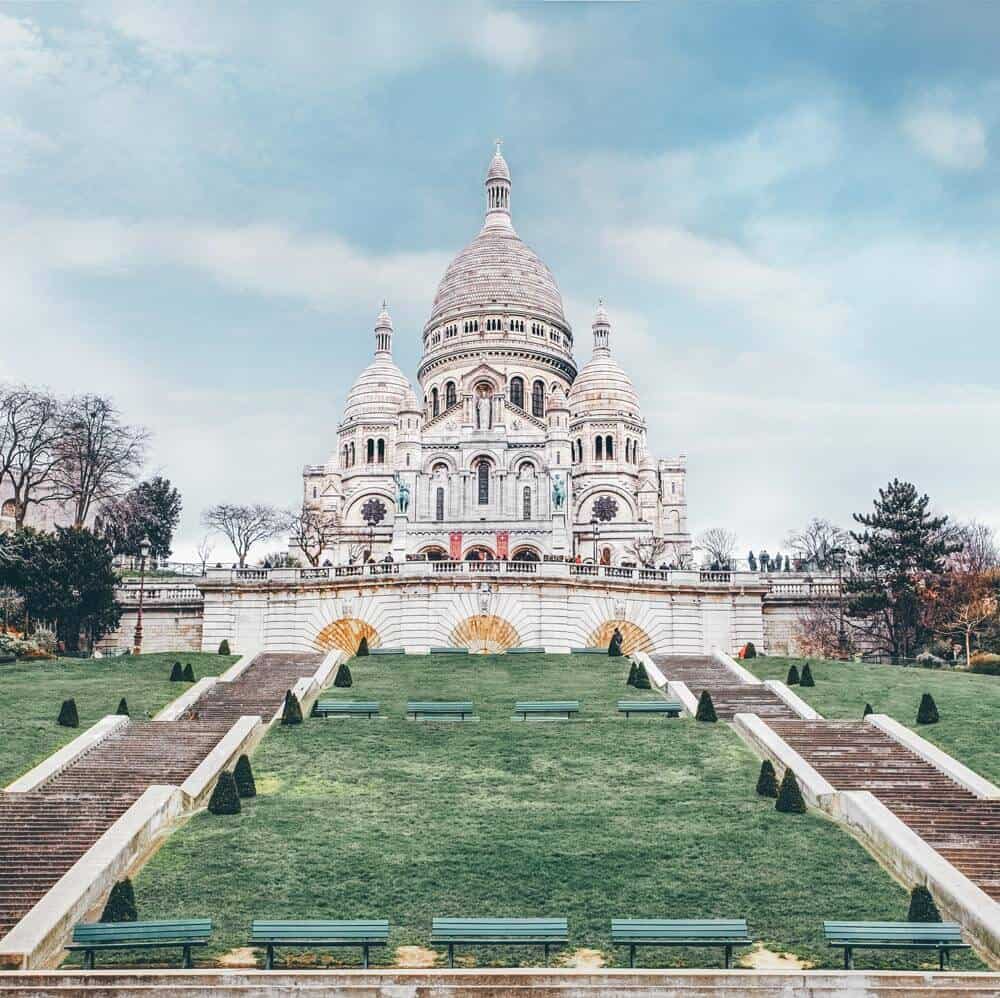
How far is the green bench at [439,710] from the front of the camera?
112 ft

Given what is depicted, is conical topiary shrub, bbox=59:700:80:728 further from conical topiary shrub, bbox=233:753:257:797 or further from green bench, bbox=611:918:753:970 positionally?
green bench, bbox=611:918:753:970

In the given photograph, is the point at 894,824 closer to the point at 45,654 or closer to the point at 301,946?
the point at 301,946

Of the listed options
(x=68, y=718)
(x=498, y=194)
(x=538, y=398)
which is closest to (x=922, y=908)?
(x=68, y=718)

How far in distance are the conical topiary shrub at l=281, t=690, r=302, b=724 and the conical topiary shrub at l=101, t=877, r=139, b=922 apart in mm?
13678

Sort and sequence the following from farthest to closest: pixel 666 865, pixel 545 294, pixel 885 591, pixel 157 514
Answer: pixel 545 294 < pixel 157 514 < pixel 885 591 < pixel 666 865

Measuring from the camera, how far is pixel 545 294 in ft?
369

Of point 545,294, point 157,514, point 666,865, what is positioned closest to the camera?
point 666,865

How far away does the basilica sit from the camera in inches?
3398

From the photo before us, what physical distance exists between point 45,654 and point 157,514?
45981 millimetres

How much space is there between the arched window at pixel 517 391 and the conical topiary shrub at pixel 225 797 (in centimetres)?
8059

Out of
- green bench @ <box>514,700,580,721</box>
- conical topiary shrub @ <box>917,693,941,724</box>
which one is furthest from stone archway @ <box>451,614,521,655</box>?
conical topiary shrub @ <box>917,693,941,724</box>

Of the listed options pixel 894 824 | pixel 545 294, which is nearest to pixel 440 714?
pixel 894 824

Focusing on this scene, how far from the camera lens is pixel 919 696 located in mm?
38250

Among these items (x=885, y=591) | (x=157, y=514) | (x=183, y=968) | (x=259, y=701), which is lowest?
(x=183, y=968)
